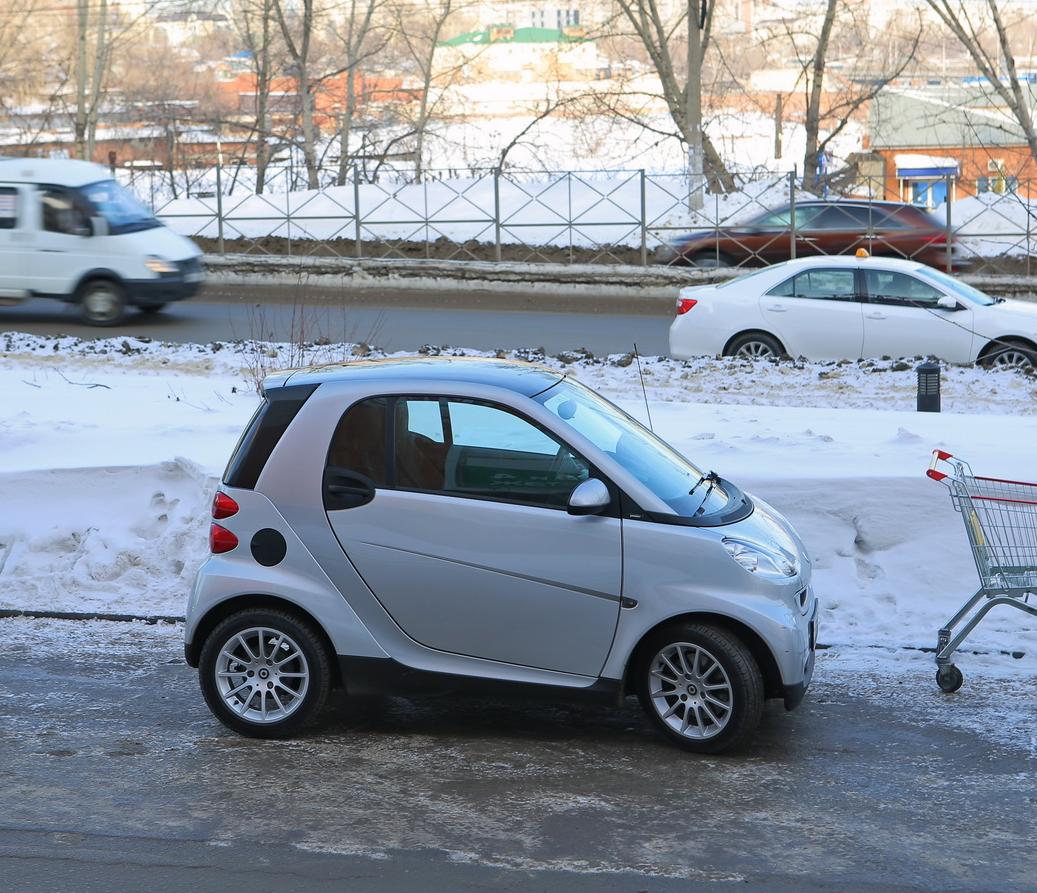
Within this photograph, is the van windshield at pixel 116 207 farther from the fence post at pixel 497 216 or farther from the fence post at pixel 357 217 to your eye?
the fence post at pixel 497 216

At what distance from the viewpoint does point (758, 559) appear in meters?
5.61

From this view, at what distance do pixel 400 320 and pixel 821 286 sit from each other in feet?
23.8

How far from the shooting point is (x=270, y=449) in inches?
231

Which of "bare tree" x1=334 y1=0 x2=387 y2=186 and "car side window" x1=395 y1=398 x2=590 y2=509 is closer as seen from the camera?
"car side window" x1=395 y1=398 x2=590 y2=509

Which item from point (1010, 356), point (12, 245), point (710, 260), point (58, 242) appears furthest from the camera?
point (710, 260)

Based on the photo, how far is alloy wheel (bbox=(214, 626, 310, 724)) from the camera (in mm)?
5836

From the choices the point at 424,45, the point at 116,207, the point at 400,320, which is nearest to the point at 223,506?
the point at 116,207

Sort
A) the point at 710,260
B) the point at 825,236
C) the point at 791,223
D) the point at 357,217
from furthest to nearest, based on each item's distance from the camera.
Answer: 1. the point at 357,217
2. the point at 710,260
3. the point at 791,223
4. the point at 825,236

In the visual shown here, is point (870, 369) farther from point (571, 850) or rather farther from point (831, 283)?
point (571, 850)

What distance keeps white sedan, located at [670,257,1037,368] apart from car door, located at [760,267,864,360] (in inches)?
0.5

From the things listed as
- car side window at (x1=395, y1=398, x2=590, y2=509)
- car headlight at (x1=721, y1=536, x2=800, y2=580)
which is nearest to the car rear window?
car side window at (x1=395, y1=398, x2=590, y2=509)

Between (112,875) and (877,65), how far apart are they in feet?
129

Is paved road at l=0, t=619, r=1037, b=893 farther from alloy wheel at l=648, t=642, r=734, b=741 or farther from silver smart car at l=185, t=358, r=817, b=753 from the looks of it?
silver smart car at l=185, t=358, r=817, b=753

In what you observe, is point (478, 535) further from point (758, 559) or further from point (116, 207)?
point (116, 207)
